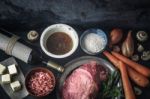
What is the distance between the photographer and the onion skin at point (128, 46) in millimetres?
2194

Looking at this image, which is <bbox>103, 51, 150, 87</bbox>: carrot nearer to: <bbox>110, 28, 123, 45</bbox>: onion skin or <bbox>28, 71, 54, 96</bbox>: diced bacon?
<bbox>110, 28, 123, 45</bbox>: onion skin

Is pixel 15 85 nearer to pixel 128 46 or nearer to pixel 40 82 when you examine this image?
pixel 40 82

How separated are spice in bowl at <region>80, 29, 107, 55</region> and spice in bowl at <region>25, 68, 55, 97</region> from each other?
27cm

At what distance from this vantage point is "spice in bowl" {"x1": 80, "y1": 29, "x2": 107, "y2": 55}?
2201 millimetres

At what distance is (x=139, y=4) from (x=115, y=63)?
0.36 m

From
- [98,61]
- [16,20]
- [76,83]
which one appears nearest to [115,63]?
[98,61]

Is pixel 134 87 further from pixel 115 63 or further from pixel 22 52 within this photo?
pixel 22 52

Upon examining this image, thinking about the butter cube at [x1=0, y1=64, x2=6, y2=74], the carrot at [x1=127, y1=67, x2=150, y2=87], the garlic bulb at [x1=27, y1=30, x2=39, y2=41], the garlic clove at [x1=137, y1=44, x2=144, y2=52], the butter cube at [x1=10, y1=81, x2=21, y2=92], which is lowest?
the butter cube at [x1=10, y1=81, x2=21, y2=92]

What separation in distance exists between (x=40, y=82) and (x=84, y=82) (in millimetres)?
240

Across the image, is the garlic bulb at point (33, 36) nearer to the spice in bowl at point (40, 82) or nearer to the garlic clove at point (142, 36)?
the spice in bowl at point (40, 82)

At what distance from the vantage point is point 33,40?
2242 mm

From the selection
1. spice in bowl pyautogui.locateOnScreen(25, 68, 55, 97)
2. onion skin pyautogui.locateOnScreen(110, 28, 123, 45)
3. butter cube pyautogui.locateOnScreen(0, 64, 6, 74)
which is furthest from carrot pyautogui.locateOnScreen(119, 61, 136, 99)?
butter cube pyautogui.locateOnScreen(0, 64, 6, 74)

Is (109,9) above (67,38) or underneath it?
above

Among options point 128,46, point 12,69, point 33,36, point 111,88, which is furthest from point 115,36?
point 12,69
